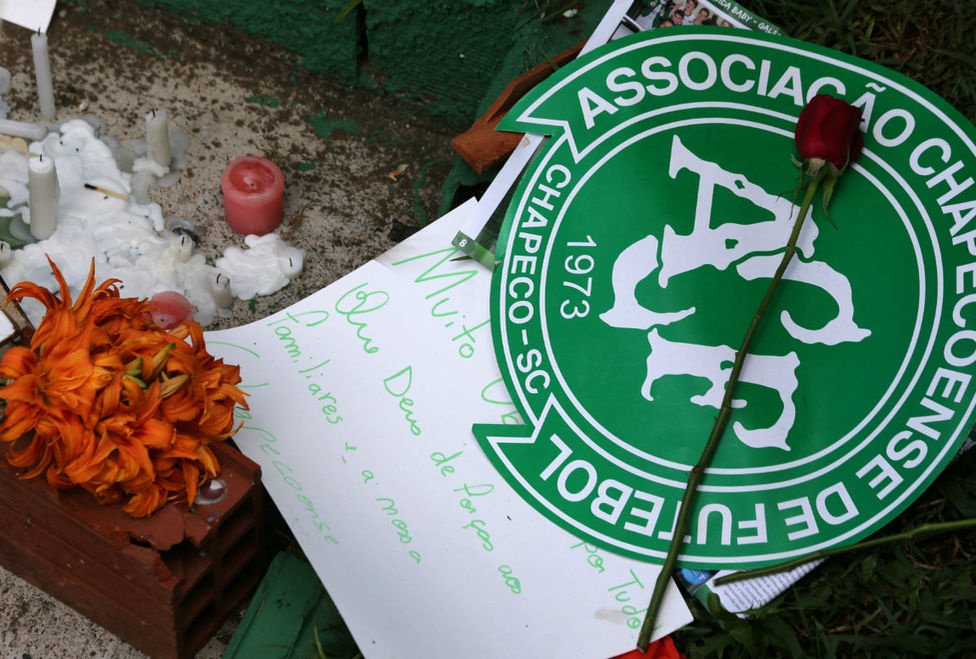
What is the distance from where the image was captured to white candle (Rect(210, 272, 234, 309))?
4.96 feet

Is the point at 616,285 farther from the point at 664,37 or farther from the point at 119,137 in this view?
the point at 119,137

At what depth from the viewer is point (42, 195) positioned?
1493 millimetres

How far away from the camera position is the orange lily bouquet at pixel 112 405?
1016 millimetres

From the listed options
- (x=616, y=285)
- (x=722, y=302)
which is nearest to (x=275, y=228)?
(x=616, y=285)

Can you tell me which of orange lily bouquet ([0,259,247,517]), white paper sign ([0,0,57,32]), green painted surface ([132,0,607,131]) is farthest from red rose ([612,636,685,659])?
white paper sign ([0,0,57,32])

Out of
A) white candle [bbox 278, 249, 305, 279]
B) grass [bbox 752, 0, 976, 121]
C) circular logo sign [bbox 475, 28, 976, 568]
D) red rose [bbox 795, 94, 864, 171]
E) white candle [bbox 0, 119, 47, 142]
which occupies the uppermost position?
grass [bbox 752, 0, 976, 121]

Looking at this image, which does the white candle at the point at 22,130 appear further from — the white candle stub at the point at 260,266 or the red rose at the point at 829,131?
the red rose at the point at 829,131

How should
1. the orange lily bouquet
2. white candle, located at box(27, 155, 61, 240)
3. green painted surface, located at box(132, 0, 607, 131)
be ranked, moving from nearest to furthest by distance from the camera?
the orange lily bouquet < white candle, located at box(27, 155, 61, 240) < green painted surface, located at box(132, 0, 607, 131)

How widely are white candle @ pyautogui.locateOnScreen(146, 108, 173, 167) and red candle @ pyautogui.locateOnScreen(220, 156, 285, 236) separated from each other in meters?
0.13

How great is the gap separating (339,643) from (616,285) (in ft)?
1.83

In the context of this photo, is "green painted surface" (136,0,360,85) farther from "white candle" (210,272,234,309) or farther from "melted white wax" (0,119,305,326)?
"white candle" (210,272,234,309)

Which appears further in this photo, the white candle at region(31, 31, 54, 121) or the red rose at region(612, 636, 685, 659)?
the white candle at region(31, 31, 54, 121)

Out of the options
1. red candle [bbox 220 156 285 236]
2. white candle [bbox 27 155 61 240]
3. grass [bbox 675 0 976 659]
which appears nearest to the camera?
grass [bbox 675 0 976 659]

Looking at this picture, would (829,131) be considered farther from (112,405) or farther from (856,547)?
(112,405)
